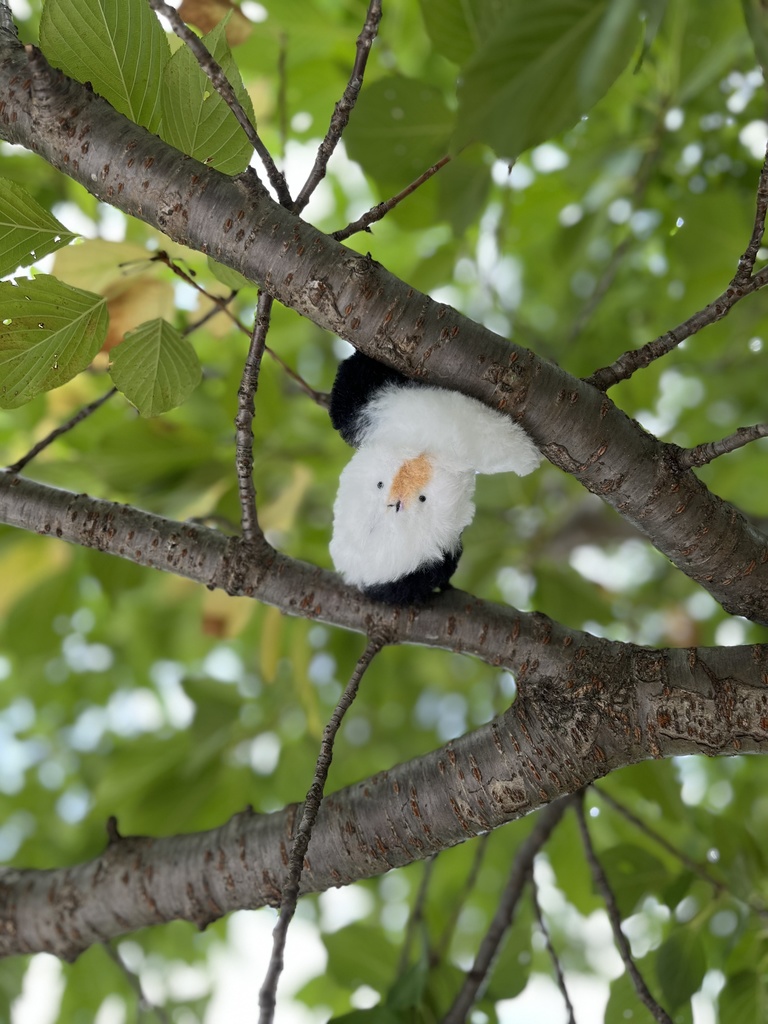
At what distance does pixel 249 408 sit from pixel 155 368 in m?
0.10

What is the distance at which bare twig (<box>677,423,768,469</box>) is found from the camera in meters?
0.52

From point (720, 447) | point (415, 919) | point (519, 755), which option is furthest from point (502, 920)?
point (720, 447)

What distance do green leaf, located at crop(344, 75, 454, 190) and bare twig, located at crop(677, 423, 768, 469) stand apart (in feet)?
1.61

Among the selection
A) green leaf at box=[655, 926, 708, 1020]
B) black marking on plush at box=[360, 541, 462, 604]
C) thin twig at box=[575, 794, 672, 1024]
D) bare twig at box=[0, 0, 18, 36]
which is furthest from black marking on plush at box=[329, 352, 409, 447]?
green leaf at box=[655, 926, 708, 1020]

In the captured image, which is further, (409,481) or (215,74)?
(409,481)

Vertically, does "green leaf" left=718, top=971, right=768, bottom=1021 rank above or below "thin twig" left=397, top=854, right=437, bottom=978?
below

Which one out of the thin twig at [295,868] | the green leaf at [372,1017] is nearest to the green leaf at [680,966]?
the green leaf at [372,1017]

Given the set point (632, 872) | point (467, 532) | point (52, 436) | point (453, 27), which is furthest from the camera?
point (467, 532)

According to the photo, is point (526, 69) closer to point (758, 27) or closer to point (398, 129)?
point (758, 27)

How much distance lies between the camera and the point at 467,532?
1364 mm

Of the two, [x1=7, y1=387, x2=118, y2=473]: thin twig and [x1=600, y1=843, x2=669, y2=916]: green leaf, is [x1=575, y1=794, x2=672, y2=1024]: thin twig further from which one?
[x1=7, y1=387, x2=118, y2=473]: thin twig

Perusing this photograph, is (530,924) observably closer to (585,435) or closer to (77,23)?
(585,435)

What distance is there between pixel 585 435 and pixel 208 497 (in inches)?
25.1

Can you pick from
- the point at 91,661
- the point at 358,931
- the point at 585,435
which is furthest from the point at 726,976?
the point at 91,661
